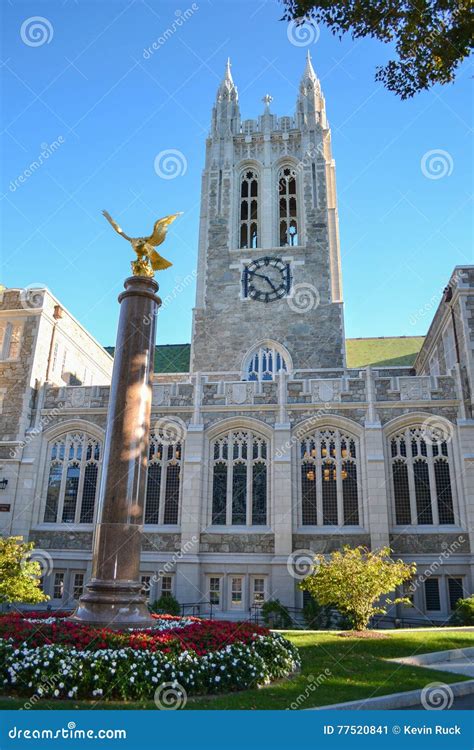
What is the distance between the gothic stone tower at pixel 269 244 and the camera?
1134 inches

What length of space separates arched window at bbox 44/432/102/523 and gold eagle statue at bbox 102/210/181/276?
11.7 m

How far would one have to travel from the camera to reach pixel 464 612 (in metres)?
17.2

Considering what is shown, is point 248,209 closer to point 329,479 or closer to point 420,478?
point 329,479

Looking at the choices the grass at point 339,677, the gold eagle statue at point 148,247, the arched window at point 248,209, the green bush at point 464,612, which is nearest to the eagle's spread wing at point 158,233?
the gold eagle statue at point 148,247

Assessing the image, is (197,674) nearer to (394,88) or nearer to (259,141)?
(394,88)

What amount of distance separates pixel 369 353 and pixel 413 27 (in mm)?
25863

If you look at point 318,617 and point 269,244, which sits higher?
point 269,244

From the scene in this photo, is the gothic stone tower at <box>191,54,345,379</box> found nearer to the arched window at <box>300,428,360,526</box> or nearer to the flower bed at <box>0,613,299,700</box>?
the arched window at <box>300,428,360,526</box>

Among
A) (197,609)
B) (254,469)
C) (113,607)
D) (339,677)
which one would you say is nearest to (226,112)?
(254,469)

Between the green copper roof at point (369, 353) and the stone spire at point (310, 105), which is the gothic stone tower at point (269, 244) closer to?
the stone spire at point (310, 105)

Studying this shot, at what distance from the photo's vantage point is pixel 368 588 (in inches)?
569

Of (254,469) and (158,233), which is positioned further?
(254,469)

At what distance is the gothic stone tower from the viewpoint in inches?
1134

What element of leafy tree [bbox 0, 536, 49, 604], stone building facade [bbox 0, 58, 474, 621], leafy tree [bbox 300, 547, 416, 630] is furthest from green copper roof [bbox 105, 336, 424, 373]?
leafy tree [bbox 300, 547, 416, 630]
